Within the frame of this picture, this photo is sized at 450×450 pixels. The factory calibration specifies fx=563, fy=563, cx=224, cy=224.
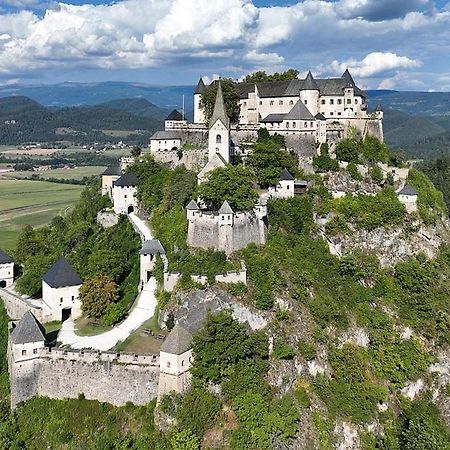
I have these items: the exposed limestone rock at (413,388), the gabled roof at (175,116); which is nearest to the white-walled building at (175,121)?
the gabled roof at (175,116)

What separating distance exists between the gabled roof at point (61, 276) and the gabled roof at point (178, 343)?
14.3m

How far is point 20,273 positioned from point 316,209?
3118 centimetres

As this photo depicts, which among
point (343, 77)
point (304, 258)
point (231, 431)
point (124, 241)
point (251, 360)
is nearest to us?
point (231, 431)

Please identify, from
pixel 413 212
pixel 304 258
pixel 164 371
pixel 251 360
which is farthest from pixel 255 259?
pixel 413 212

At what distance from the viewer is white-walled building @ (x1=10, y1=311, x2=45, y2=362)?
127 feet

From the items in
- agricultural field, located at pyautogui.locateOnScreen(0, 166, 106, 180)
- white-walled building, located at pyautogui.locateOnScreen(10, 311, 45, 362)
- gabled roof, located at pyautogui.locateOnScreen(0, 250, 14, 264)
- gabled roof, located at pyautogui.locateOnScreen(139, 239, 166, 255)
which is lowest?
agricultural field, located at pyautogui.locateOnScreen(0, 166, 106, 180)

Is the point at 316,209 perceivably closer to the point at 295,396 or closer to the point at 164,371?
the point at 295,396

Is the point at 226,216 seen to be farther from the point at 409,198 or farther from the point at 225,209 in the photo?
the point at 409,198

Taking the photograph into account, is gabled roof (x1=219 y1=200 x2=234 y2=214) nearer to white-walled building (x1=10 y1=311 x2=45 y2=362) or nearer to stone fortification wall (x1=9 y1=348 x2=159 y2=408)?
stone fortification wall (x1=9 y1=348 x2=159 y2=408)

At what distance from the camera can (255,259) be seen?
46.4m

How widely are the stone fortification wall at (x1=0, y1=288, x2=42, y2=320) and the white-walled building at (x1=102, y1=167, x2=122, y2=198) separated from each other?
21.1 metres

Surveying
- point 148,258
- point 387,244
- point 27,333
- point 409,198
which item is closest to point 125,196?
point 148,258

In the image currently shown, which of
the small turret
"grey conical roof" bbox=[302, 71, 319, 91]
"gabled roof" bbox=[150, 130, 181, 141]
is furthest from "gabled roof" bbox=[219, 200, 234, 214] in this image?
"grey conical roof" bbox=[302, 71, 319, 91]

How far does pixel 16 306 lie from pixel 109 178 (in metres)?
25.1
